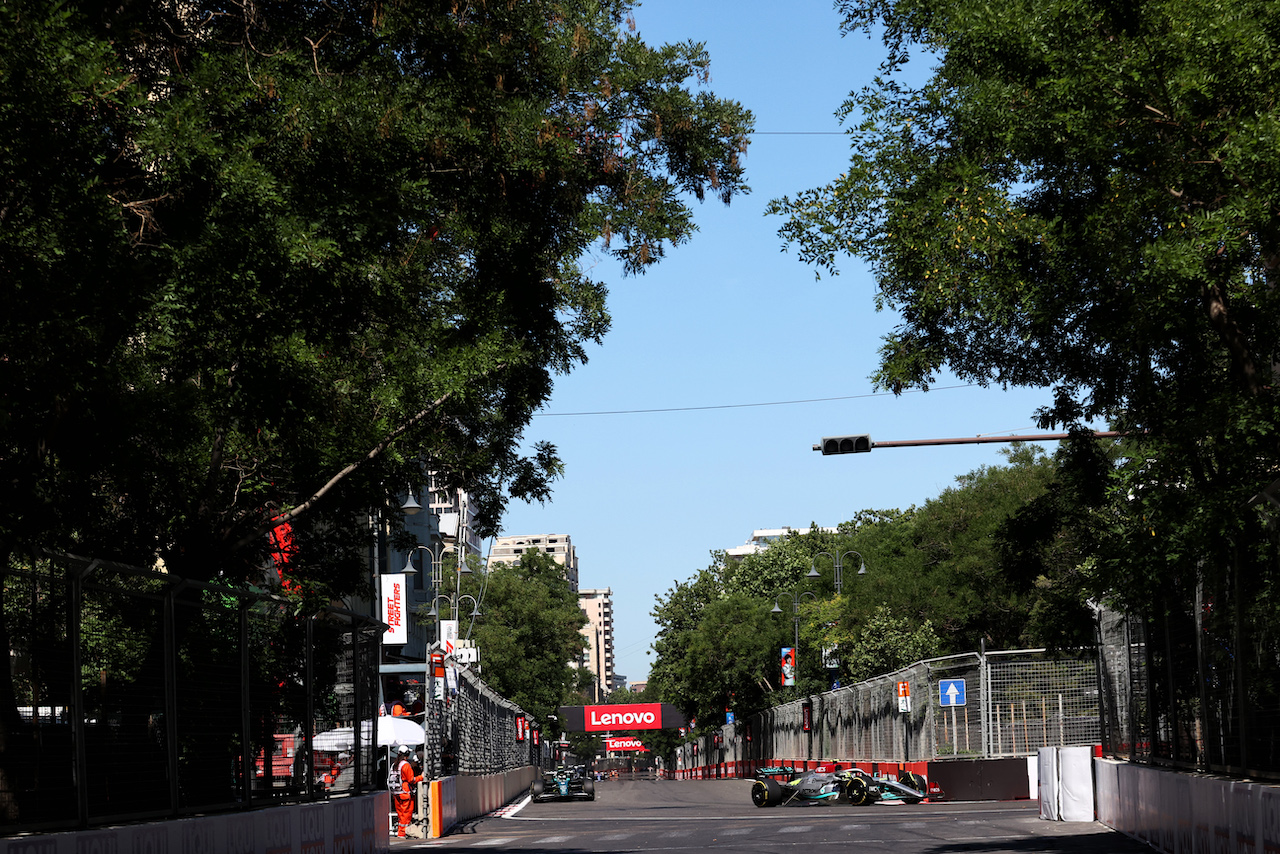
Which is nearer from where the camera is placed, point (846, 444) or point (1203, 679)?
point (1203, 679)

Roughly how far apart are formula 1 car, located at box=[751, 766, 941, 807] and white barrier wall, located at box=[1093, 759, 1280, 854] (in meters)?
11.2

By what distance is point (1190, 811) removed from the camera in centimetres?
1358

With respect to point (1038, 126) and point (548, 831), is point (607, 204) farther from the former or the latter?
point (548, 831)

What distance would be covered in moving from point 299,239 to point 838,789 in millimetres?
25974

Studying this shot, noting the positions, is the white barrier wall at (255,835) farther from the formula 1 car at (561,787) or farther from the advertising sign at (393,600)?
the advertising sign at (393,600)

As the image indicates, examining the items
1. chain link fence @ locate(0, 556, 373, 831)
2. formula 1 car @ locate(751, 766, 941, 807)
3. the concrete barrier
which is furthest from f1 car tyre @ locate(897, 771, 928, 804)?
chain link fence @ locate(0, 556, 373, 831)

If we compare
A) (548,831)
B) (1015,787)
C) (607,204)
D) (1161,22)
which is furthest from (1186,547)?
(1015,787)

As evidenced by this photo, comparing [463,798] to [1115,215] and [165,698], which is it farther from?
[1115,215]

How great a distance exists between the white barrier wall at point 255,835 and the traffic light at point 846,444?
9.70 metres

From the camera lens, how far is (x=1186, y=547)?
12.7 meters

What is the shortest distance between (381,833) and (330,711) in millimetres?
2959

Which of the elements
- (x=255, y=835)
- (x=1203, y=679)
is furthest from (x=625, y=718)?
(x=255, y=835)

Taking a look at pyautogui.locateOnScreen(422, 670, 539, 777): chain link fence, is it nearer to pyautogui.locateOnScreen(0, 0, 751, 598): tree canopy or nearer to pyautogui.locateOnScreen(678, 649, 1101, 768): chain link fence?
pyautogui.locateOnScreen(0, 0, 751, 598): tree canopy

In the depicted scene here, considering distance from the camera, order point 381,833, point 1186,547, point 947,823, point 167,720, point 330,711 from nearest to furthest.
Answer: point 167,720 → point 1186,547 → point 330,711 → point 381,833 → point 947,823
